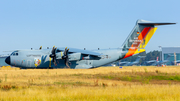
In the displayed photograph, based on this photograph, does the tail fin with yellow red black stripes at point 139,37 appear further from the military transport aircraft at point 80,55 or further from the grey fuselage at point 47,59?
the grey fuselage at point 47,59

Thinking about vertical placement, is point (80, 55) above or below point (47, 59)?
above

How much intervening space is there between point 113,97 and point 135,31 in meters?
28.7

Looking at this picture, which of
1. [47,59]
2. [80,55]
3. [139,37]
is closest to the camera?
[47,59]

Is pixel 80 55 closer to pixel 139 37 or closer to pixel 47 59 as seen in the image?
pixel 47 59

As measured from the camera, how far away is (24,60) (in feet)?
116

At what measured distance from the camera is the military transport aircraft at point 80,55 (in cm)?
3547

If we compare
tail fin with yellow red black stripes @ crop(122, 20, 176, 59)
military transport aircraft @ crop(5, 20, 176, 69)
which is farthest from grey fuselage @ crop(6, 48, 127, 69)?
tail fin with yellow red black stripes @ crop(122, 20, 176, 59)

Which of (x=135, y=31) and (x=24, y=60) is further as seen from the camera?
(x=135, y=31)

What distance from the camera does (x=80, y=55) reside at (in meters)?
36.7

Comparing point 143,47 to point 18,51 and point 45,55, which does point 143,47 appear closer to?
point 45,55

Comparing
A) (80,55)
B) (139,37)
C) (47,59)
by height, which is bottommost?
(47,59)

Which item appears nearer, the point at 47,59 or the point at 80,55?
the point at 47,59

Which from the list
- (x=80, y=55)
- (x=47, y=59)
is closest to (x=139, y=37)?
(x=80, y=55)

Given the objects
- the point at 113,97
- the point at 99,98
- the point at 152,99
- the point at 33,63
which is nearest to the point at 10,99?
the point at 99,98
